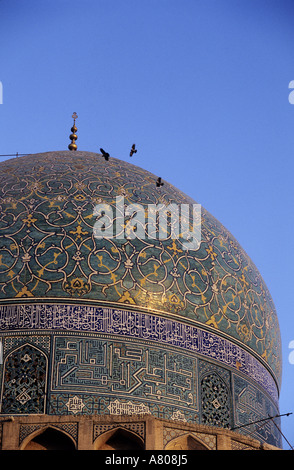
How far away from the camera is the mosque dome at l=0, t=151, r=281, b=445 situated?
10.6 meters

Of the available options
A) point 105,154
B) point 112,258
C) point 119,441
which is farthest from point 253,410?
point 105,154

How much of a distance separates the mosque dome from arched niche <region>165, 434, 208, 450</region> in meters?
0.41

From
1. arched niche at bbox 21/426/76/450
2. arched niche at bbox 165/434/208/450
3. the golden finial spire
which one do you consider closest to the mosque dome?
arched niche at bbox 21/426/76/450

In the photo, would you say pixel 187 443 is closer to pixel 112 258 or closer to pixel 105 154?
pixel 112 258

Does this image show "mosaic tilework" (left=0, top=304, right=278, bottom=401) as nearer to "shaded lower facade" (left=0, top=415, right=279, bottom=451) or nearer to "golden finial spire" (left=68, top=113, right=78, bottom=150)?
"shaded lower facade" (left=0, top=415, right=279, bottom=451)

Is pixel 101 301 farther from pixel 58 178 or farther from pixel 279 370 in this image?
pixel 279 370

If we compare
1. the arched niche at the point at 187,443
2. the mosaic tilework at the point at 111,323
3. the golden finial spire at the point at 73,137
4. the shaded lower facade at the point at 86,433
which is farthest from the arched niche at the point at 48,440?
the golden finial spire at the point at 73,137

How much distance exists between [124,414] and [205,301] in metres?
1.68

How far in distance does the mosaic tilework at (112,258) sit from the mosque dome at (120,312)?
12mm

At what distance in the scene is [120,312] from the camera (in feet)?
35.9

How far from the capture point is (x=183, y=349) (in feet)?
36.3

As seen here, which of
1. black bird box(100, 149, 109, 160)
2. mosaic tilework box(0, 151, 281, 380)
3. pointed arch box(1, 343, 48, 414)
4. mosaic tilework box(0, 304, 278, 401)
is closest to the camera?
pointed arch box(1, 343, 48, 414)

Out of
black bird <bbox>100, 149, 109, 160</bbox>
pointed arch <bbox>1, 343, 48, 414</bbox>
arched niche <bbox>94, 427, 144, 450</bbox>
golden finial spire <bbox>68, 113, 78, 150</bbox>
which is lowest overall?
arched niche <bbox>94, 427, 144, 450</bbox>

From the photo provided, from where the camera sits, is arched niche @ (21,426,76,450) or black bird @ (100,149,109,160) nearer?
arched niche @ (21,426,76,450)
